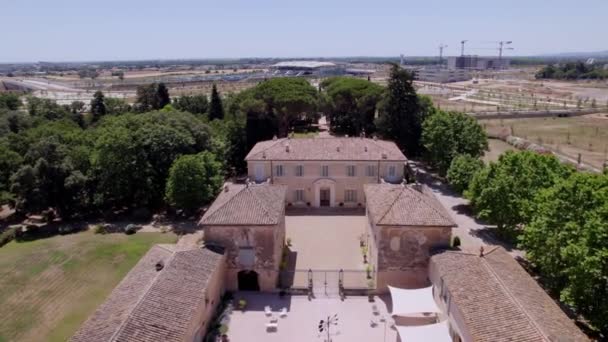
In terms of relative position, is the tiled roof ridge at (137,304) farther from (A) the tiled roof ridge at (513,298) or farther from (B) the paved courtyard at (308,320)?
(A) the tiled roof ridge at (513,298)

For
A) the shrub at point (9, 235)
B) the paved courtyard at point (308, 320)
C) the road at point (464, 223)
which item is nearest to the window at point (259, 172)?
the paved courtyard at point (308, 320)

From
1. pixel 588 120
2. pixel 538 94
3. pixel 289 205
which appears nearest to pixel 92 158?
pixel 289 205

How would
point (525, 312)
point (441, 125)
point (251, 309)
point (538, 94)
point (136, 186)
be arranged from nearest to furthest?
1. point (525, 312)
2. point (251, 309)
3. point (136, 186)
4. point (441, 125)
5. point (538, 94)

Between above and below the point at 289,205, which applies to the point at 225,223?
above

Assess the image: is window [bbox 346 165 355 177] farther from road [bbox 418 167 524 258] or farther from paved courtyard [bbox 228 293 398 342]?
paved courtyard [bbox 228 293 398 342]

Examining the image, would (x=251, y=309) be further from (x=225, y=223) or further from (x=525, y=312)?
(x=525, y=312)

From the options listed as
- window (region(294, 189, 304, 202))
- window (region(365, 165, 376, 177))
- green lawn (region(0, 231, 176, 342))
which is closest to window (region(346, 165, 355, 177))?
window (region(365, 165, 376, 177))

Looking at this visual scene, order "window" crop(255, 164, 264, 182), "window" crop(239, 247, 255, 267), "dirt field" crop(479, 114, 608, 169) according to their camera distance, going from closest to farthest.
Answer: "window" crop(239, 247, 255, 267) < "window" crop(255, 164, 264, 182) < "dirt field" crop(479, 114, 608, 169)
